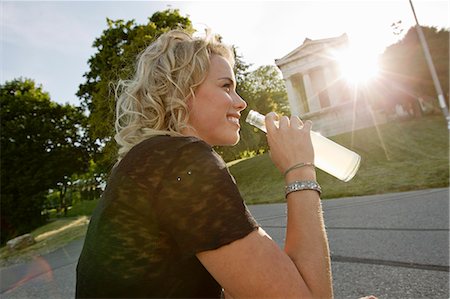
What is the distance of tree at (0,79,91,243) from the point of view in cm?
2312

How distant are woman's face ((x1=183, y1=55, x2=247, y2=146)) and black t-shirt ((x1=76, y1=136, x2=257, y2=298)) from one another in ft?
1.28

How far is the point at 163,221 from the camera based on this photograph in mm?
1062

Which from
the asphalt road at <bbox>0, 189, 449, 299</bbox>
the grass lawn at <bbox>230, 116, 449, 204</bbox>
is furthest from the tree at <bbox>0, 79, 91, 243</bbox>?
the asphalt road at <bbox>0, 189, 449, 299</bbox>

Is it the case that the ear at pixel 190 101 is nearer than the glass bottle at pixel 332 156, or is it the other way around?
the ear at pixel 190 101

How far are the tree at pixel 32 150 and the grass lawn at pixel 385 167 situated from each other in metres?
13.2

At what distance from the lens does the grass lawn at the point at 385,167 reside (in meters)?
9.64

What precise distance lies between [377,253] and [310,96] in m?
33.8

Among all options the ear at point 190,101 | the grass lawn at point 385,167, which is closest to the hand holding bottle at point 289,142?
the ear at point 190,101

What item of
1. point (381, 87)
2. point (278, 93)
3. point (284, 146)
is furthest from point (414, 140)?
point (278, 93)

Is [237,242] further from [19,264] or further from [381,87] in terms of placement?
[381,87]

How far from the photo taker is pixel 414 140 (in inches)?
798

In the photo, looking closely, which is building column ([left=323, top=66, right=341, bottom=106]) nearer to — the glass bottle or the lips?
the glass bottle

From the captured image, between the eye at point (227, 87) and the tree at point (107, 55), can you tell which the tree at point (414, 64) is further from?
the eye at point (227, 87)

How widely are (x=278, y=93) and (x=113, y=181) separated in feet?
176
